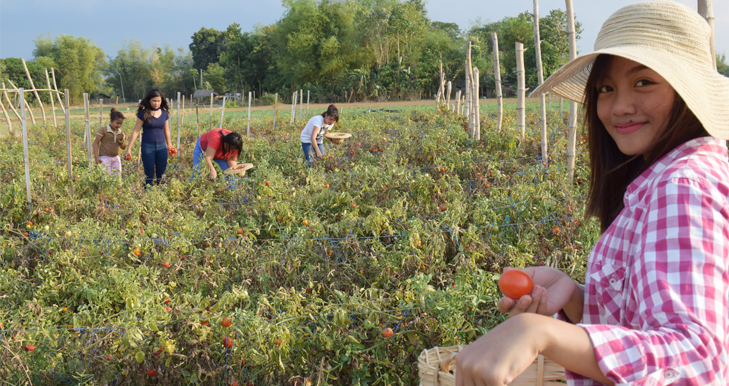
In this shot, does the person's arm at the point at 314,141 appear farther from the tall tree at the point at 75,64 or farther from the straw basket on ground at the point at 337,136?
the tall tree at the point at 75,64

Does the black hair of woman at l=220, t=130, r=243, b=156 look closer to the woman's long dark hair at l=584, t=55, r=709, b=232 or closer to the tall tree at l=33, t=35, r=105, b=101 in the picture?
the woman's long dark hair at l=584, t=55, r=709, b=232

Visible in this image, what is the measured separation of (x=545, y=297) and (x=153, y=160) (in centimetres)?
542

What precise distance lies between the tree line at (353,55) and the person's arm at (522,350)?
28.2 meters

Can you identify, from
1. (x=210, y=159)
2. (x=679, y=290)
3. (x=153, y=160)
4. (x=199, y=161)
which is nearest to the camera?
(x=679, y=290)

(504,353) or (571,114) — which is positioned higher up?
(571,114)

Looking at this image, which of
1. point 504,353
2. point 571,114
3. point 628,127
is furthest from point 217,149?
point 504,353

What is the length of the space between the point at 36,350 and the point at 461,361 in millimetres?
2357

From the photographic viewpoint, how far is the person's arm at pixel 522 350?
1.88 ft

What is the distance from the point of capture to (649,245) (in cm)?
61

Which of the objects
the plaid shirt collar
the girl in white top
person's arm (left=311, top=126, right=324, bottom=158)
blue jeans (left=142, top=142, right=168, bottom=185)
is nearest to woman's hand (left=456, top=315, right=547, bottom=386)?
the plaid shirt collar

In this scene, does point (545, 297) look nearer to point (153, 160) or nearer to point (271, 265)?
point (271, 265)

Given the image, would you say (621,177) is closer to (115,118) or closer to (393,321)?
(393,321)

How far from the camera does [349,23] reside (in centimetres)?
3869

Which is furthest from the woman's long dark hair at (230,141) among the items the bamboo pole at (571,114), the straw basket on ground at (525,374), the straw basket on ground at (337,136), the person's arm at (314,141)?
the straw basket on ground at (525,374)
